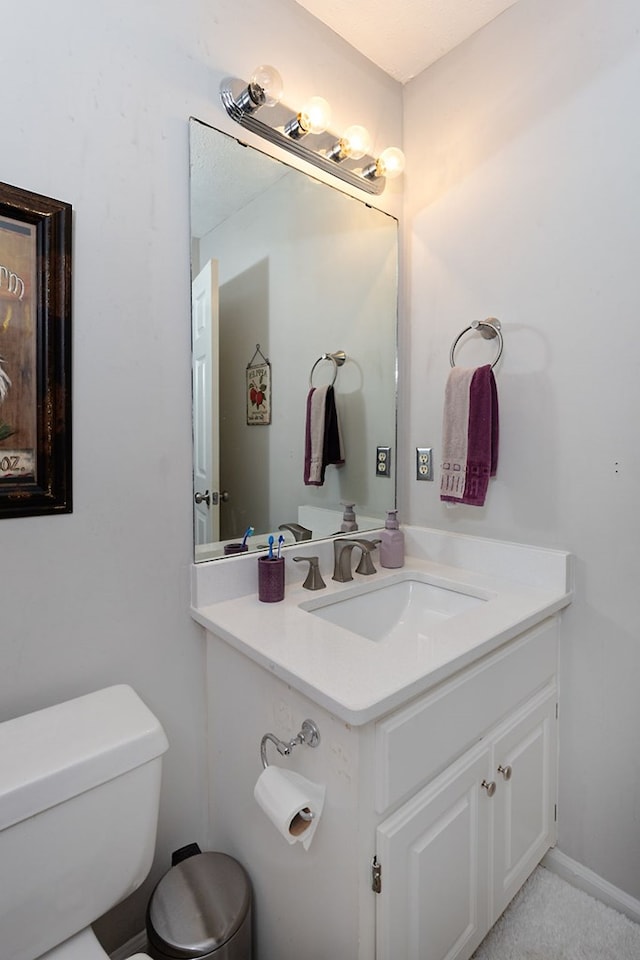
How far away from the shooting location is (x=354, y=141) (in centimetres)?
143

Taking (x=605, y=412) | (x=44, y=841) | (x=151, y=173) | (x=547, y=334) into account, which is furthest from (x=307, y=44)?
(x=44, y=841)

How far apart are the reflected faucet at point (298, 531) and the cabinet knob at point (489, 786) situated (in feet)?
2.55

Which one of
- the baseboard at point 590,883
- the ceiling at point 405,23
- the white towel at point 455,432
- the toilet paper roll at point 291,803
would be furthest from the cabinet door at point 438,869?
the ceiling at point 405,23

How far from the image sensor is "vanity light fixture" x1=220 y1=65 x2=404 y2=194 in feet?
3.94

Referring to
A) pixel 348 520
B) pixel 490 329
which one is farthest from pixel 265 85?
pixel 348 520

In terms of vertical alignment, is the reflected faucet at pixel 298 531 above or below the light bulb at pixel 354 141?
below

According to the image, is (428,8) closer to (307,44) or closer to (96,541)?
(307,44)

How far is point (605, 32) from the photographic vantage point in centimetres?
120

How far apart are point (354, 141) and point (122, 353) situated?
987 millimetres

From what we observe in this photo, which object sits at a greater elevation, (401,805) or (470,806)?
(401,805)

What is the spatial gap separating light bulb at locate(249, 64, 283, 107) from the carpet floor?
2.21 metres

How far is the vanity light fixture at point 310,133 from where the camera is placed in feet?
3.94

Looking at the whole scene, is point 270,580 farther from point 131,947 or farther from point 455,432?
point 131,947

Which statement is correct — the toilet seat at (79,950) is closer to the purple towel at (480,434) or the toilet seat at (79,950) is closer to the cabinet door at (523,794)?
the cabinet door at (523,794)
